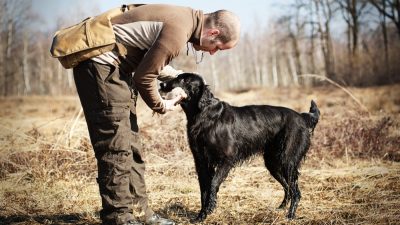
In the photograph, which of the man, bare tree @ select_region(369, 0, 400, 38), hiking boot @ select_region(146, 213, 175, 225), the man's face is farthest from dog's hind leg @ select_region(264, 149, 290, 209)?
bare tree @ select_region(369, 0, 400, 38)

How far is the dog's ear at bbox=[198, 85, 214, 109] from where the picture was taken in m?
4.30

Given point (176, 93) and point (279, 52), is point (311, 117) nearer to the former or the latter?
point (176, 93)

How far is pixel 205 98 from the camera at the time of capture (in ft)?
14.2

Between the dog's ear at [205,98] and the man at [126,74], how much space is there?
78 cm

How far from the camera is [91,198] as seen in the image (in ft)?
16.2

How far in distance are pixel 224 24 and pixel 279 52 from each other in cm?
5100

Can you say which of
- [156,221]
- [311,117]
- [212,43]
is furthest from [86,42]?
[311,117]

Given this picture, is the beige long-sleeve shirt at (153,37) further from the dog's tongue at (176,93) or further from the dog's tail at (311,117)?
the dog's tail at (311,117)

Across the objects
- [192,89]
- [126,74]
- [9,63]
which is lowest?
[192,89]

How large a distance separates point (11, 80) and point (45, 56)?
5328mm

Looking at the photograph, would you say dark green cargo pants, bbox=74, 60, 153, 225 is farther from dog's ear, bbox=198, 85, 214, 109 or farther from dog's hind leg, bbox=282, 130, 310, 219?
dog's hind leg, bbox=282, 130, 310, 219

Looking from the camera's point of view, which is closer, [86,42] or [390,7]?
[86,42]

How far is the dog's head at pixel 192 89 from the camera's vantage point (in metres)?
4.25

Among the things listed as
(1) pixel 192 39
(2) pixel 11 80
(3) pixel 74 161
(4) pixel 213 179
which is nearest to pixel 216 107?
(4) pixel 213 179
